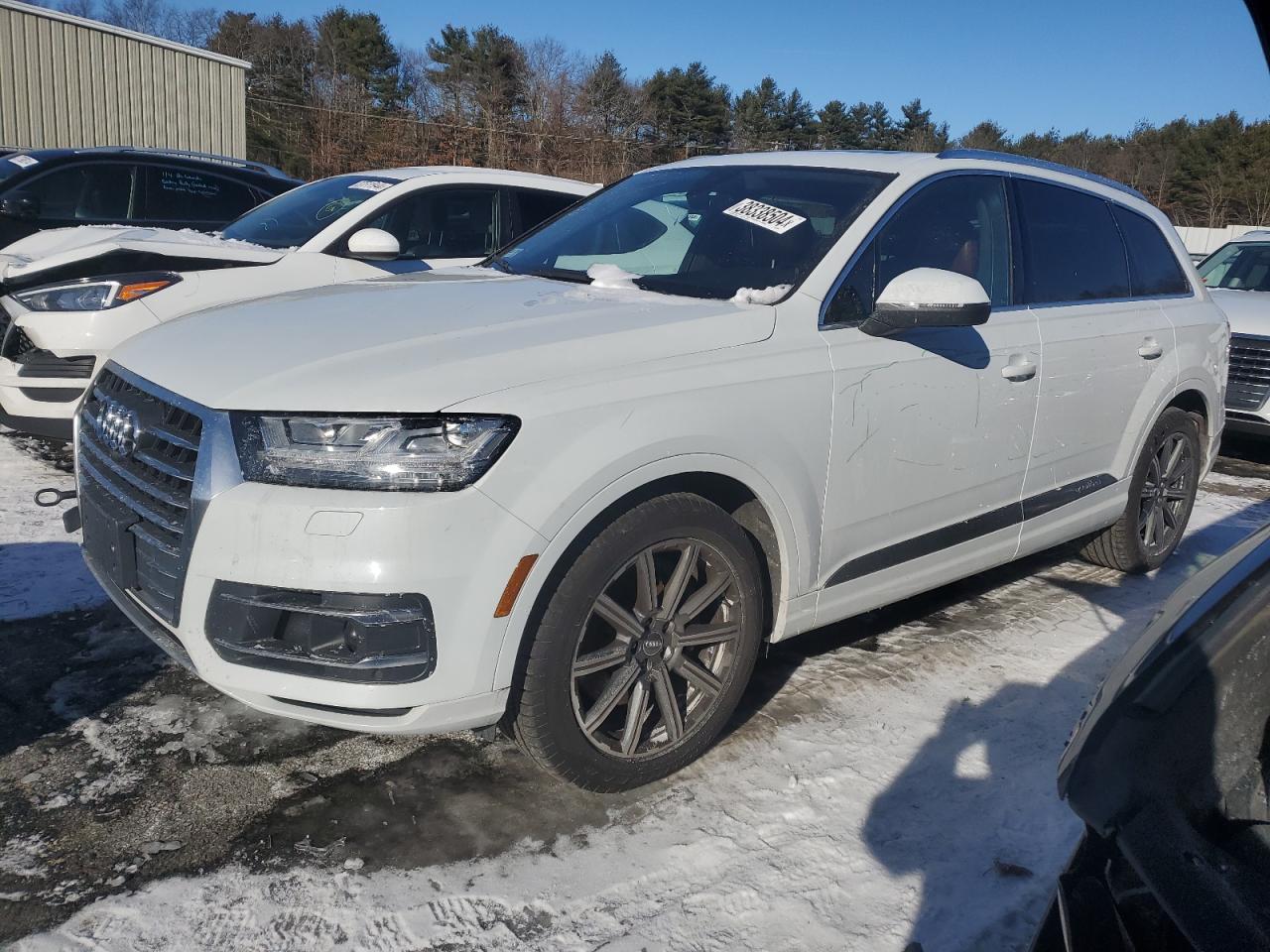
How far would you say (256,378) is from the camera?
247 cm

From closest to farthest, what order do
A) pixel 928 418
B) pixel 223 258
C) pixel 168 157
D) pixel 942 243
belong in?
pixel 928 418 < pixel 942 243 < pixel 223 258 < pixel 168 157

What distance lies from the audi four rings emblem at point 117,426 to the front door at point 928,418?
195cm

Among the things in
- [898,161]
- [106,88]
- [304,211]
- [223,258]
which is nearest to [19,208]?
[304,211]

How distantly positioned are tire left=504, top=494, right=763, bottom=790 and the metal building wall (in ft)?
59.4

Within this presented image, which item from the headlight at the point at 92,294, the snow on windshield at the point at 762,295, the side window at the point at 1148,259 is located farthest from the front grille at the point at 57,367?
the side window at the point at 1148,259

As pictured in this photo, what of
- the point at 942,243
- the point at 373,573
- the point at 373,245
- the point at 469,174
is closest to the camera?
the point at 373,573

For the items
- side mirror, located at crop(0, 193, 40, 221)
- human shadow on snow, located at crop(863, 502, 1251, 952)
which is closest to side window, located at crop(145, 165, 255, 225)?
side mirror, located at crop(0, 193, 40, 221)

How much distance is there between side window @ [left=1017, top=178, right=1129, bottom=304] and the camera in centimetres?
401

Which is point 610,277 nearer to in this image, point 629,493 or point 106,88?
point 629,493

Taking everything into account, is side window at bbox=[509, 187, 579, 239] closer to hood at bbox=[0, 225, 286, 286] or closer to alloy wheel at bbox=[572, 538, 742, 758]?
hood at bbox=[0, 225, 286, 286]

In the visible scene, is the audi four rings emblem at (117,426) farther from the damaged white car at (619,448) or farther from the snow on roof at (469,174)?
the snow on roof at (469,174)

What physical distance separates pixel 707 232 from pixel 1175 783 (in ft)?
8.37

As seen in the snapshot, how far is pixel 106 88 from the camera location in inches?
748

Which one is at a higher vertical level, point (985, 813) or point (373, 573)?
point (373, 573)
